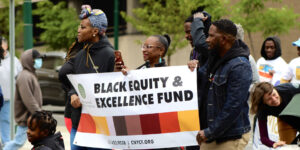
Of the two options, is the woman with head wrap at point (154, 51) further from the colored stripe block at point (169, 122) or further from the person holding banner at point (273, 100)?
the person holding banner at point (273, 100)

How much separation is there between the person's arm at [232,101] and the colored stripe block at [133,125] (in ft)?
2.79

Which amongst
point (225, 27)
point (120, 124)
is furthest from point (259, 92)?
point (120, 124)

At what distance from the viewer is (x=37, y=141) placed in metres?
5.76

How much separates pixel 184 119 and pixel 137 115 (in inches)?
18.0

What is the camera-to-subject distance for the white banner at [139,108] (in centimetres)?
555

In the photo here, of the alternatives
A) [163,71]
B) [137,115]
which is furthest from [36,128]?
[163,71]

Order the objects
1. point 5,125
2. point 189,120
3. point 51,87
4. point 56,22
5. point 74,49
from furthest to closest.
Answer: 1. point 56,22
2. point 51,87
3. point 5,125
4. point 74,49
5. point 189,120

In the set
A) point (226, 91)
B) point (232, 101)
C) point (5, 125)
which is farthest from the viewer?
point (5, 125)

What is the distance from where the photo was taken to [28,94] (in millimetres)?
9477

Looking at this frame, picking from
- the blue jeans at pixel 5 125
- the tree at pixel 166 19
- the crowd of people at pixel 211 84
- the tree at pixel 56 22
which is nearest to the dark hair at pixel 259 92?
the crowd of people at pixel 211 84

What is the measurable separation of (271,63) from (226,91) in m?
5.10

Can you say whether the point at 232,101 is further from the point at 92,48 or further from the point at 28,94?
the point at 28,94

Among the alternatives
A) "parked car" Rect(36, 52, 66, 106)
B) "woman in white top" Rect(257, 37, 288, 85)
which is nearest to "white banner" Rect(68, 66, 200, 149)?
"woman in white top" Rect(257, 37, 288, 85)

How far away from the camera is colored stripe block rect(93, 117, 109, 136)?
5.84m
